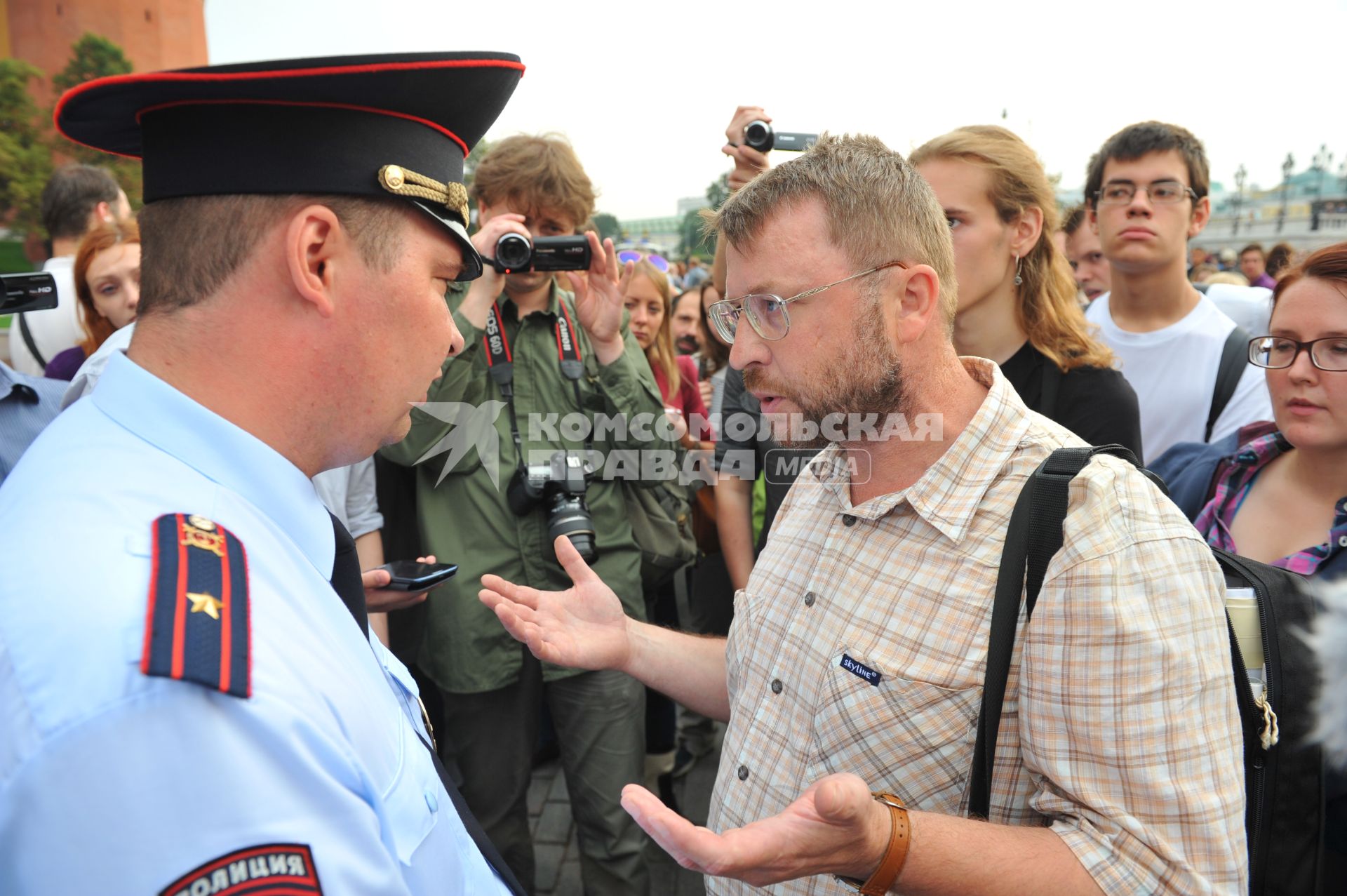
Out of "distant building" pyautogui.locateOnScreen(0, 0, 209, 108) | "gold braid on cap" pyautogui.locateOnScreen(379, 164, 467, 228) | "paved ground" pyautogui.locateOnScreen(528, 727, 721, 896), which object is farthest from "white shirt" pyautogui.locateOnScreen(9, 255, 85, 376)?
"distant building" pyautogui.locateOnScreen(0, 0, 209, 108)

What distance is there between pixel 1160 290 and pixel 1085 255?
2.44 meters

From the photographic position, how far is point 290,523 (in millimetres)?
1277

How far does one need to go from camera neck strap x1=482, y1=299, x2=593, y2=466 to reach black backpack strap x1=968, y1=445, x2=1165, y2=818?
6.76ft

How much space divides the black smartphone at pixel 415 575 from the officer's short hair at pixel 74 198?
4262mm

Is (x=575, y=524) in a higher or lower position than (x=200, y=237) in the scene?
lower

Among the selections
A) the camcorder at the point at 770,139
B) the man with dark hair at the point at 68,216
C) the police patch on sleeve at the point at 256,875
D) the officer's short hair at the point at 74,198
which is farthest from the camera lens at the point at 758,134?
the officer's short hair at the point at 74,198

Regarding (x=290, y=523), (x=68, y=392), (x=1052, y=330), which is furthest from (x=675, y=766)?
(x=290, y=523)

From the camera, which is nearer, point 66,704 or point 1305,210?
point 66,704

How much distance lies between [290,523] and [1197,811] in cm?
147

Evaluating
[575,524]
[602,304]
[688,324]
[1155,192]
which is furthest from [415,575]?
[688,324]

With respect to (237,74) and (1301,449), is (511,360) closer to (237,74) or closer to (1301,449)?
(237,74)

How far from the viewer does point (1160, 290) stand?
12.2ft

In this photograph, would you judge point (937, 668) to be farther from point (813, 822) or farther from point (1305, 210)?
point (1305, 210)

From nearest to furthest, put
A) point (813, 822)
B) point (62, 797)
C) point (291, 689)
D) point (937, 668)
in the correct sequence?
point (62, 797) < point (291, 689) < point (813, 822) < point (937, 668)
